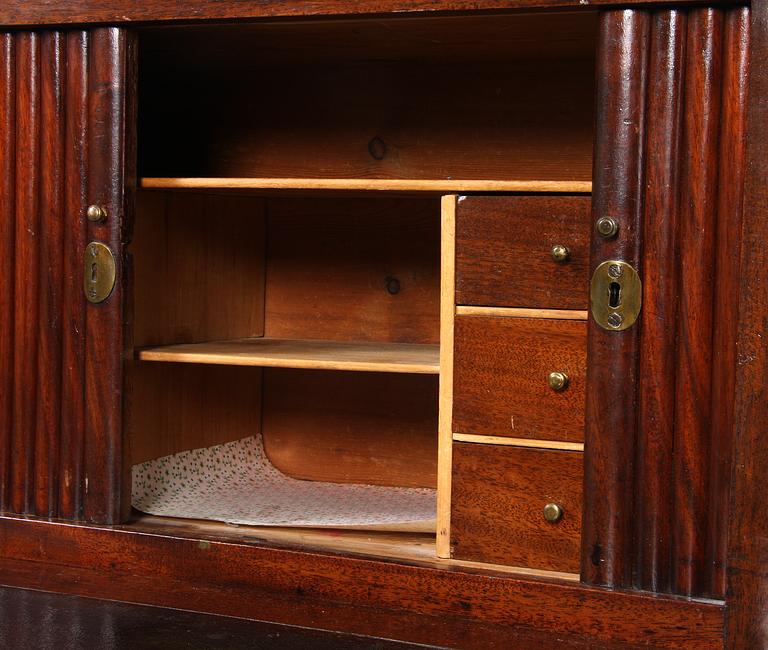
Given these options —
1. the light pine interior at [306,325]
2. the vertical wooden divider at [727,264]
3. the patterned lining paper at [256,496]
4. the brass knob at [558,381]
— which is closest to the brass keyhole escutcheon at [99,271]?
the light pine interior at [306,325]

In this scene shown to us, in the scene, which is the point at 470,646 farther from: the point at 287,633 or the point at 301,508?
the point at 301,508

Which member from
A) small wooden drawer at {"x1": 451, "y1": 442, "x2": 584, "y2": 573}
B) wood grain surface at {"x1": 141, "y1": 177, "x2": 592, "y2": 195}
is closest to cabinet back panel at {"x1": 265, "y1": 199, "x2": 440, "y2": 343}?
wood grain surface at {"x1": 141, "y1": 177, "x2": 592, "y2": 195}

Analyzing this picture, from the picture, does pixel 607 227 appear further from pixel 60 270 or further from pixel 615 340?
pixel 60 270

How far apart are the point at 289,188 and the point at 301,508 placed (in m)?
0.65

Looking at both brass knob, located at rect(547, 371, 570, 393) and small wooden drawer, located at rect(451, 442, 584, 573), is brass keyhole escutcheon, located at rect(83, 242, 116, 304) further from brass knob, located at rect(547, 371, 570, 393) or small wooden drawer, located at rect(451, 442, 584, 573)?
brass knob, located at rect(547, 371, 570, 393)

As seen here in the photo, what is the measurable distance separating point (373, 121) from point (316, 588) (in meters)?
1.06

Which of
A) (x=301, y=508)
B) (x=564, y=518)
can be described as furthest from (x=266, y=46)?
(x=564, y=518)

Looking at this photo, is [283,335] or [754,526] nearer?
[754,526]

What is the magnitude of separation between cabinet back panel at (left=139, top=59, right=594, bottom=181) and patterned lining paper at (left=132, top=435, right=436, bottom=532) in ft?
2.17

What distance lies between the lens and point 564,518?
5.77 feet

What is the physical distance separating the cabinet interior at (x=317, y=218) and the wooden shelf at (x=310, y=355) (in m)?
0.01

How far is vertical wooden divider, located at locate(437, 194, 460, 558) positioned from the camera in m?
1.82

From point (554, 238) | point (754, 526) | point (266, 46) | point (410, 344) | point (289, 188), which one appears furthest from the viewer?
point (410, 344)

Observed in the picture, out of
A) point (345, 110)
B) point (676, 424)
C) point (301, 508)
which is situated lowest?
point (301, 508)
